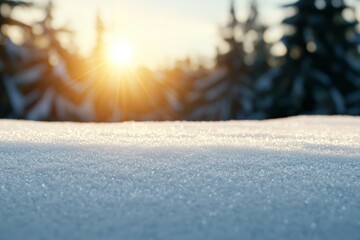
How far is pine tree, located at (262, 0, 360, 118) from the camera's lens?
63.7 ft

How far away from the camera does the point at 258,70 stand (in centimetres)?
2911

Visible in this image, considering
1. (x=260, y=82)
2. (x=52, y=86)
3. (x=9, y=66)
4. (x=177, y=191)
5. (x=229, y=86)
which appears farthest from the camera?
(x=229, y=86)

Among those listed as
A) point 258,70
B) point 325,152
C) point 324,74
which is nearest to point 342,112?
point 324,74

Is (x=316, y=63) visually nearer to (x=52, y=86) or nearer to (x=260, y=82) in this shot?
(x=260, y=82)

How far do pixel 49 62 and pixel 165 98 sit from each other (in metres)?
8.31

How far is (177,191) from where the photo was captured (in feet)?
4.27

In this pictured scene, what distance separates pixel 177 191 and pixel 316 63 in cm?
1981

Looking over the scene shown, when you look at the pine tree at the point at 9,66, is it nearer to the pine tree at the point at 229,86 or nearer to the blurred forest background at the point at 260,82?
the blurred forest background at the point at 260,82

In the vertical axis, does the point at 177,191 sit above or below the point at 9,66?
above

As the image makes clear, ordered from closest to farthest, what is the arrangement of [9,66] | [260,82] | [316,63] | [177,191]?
[177,191] → [9,66] → [316,63] → [260,82]

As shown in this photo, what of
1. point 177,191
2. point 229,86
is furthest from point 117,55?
point 177,191

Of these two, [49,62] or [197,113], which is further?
[197,113]

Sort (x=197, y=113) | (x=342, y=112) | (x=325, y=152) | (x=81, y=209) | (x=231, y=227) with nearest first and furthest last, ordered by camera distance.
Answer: (x=231, y=227)
(x=81, y=209)
(x=325, y=152)
(x=342, y=112)
(x=197, y=113)

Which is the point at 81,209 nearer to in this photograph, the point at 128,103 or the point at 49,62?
the point at 49,62
